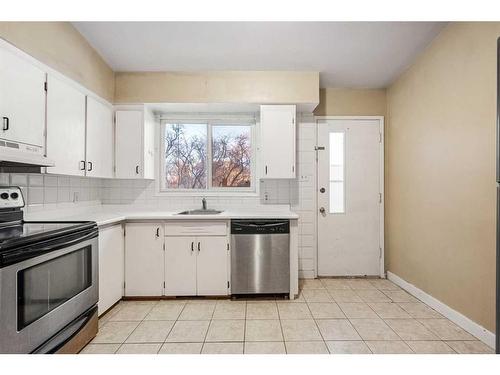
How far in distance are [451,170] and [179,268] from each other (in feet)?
8.72

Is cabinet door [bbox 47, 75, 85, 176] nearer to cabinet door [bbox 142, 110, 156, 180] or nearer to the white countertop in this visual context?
the white countertop

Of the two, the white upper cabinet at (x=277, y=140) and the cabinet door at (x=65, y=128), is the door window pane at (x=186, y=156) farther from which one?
the cabinet door at (x=65, y=128)

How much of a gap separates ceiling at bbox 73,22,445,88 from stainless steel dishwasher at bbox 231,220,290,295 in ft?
5.51

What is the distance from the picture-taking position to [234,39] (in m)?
2.48

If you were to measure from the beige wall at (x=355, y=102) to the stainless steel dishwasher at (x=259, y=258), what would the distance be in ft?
5.88

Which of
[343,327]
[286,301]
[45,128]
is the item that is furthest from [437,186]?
[45,128]

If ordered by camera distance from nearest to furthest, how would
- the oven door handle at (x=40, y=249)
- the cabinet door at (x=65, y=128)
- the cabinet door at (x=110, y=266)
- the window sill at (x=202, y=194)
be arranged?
the oven door handle at (x=40, y=249) → the cabinet door at (x=65, y=128) → the cabinet door at (x=110, y=266) → the window sill at (x=202, y=194)

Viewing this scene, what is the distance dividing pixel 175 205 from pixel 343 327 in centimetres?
228

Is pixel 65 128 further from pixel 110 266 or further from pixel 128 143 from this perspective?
pixel 110 266

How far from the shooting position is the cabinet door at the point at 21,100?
1.66 meters

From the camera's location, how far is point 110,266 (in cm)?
259

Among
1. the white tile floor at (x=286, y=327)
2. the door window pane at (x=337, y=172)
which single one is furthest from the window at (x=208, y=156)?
the white tile floor at (x=286, y=327)

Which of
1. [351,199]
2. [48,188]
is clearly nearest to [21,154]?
[48,188]

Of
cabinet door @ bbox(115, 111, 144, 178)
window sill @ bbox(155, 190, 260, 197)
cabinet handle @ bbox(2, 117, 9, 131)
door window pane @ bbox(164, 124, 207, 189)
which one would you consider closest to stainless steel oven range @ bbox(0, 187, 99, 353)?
cabinet handle @ bbox(2, 117, 9, 131)
